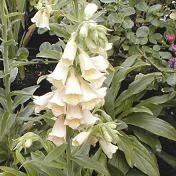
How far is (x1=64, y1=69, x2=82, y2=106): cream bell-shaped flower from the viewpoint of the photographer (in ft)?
4.24

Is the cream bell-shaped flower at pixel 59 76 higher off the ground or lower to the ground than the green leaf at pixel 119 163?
higher

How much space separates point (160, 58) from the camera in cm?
251

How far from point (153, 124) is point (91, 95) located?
38.7 inches

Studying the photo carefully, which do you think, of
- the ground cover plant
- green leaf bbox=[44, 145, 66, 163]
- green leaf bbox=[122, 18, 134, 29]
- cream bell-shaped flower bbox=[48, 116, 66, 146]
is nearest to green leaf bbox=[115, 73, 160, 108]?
the ground cover plant

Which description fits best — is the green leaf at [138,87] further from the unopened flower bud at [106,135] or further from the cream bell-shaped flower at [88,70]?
the cream bell-shaped flower at [88,70]

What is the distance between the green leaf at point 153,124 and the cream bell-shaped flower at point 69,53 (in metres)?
1.01

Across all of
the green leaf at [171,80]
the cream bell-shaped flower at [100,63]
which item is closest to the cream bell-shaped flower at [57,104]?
the cream bell-shaped flower at [100,63]

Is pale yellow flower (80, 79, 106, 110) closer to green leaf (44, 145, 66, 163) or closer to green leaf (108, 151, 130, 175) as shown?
green leaf (44, 145, 66, 163)

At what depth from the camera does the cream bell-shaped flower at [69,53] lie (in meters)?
1.28

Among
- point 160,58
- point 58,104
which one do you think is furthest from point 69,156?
point 160,58

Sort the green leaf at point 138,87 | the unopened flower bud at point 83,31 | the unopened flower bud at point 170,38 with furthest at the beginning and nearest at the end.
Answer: the unopened flower bud at point 170,38 → the green leaf at point 138,87 → the unopened flower bud at point 83,31

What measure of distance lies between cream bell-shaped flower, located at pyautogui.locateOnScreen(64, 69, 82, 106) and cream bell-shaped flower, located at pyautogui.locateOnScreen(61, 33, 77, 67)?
5cm

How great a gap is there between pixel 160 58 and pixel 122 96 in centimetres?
33

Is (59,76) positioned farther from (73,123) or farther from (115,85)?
(115,85)
